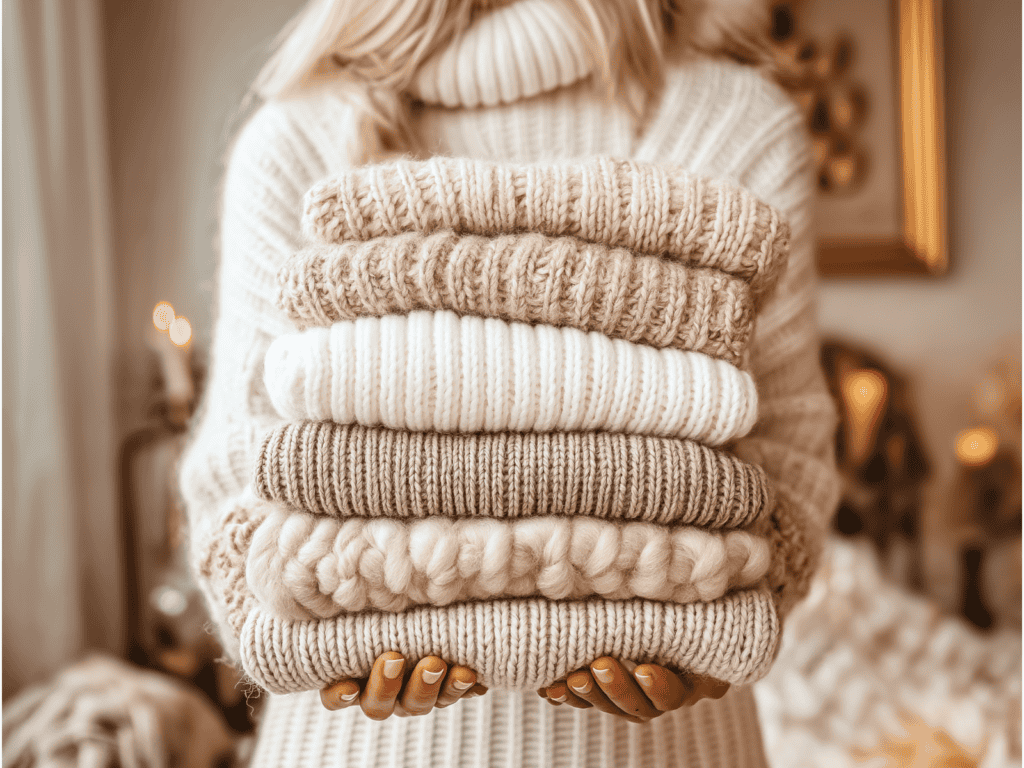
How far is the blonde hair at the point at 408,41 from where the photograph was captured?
21.6 inches

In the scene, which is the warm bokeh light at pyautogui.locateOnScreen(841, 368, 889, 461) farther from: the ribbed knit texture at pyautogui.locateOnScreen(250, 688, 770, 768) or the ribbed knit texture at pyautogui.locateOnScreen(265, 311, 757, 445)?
the ribbed knit texture at pyautogui.locateOnScreen(265, 311, 757, 445)

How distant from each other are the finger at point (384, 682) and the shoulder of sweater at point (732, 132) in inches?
15.2

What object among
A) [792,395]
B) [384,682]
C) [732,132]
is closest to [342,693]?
[384,682]

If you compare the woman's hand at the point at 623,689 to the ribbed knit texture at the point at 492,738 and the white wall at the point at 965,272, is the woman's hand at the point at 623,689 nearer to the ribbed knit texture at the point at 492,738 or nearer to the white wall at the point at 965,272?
the ribbed knit texture at the point at 492,738

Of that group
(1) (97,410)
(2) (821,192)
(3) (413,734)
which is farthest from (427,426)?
(2) (821,192)

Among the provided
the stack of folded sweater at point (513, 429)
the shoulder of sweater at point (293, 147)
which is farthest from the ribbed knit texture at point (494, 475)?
the shoulder of sweater at point (293, 147)

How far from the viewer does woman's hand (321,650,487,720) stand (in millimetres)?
392

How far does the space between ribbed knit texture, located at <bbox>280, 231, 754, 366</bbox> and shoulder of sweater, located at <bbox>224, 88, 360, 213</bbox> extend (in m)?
0.16

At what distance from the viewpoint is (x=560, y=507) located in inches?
15.6

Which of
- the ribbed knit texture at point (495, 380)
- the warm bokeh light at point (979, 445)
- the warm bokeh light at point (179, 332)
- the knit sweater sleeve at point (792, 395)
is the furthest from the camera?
the warm bokeh light at point (979, 445)

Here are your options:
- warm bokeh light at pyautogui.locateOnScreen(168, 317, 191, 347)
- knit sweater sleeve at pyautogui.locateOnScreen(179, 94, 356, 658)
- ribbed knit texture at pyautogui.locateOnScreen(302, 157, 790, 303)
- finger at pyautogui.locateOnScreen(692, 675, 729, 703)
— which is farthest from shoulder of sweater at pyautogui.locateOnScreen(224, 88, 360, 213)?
warm bokeh light at pyautogui.locateOnScreen(168, 317, 191, 347)

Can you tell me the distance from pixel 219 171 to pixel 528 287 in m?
1.38

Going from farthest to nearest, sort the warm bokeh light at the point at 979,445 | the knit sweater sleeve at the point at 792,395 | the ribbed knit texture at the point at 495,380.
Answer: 1. the warm bokeh light at the point at 979,445
2. the knit sweater sleeve at the point at 792,395
3. the ribbed knit texture at the point at 495,380

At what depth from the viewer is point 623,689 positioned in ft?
1.34
